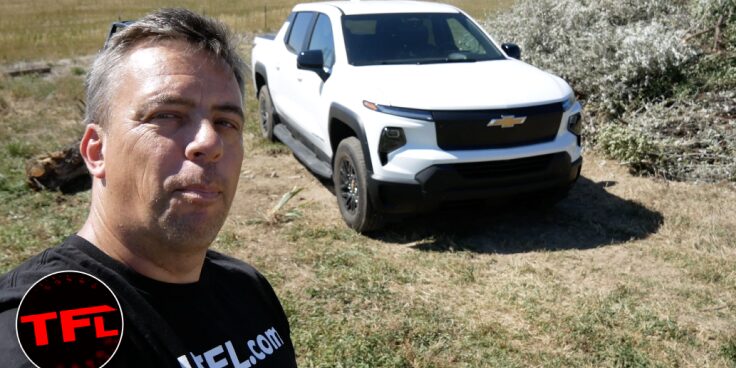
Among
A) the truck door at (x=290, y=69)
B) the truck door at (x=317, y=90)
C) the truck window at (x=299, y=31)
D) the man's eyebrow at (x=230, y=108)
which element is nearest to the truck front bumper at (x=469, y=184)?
the truck door at (x=317, y=90)

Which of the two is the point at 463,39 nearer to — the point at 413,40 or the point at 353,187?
the point at 413,40

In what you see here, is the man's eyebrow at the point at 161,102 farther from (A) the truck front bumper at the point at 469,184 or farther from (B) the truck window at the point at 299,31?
(B) the truck window at the point at 299,31

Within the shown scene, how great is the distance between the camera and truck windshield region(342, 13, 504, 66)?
18.4 feet

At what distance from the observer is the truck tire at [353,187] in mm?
4938

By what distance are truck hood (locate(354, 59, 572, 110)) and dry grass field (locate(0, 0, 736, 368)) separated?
1.07 m

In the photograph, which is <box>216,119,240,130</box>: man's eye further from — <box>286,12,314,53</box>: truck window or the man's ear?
<box>286,12,314,53</box>: truck window

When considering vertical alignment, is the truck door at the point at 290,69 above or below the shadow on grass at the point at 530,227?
above

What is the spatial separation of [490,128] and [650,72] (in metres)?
3.53

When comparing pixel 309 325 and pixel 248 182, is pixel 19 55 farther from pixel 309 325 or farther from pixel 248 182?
pixel 309 325

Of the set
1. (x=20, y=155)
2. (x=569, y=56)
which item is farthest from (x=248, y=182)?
(x=569, y=56)

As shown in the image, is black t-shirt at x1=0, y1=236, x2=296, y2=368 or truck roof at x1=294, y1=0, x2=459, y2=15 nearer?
black t-shirt at x1=0, y1=236, x2=296, y2=368

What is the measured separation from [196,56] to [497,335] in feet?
9.15

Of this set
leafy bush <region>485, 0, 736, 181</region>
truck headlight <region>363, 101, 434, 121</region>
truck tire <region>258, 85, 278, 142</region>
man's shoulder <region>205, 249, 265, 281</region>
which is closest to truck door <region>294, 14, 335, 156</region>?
truck headlight <region>363, 101, 434, 121</region>

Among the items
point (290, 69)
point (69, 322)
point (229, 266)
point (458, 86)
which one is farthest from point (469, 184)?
point (69, 322)
